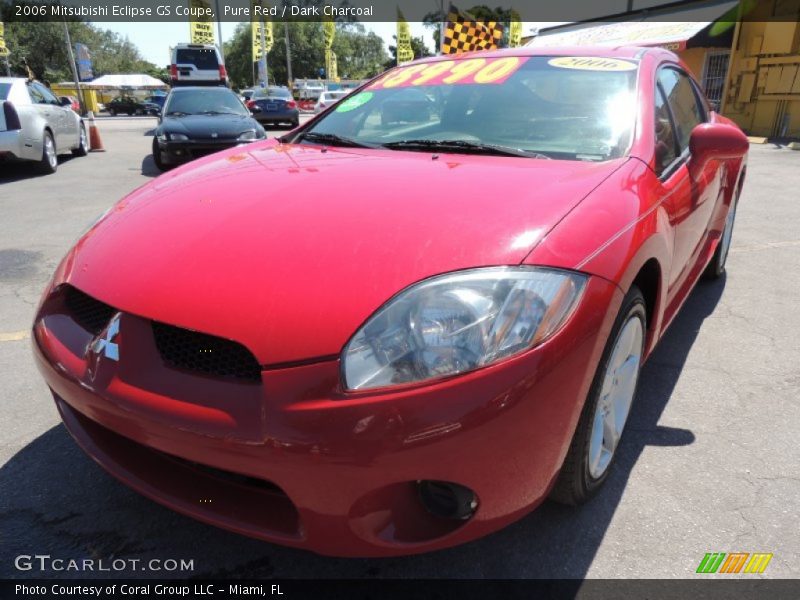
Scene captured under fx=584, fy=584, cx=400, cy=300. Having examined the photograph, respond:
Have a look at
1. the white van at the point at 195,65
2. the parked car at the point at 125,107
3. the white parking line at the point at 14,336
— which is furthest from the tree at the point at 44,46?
the white parking line at the point at 14,336

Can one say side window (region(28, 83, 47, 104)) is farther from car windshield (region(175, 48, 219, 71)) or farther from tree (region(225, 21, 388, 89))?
tree (region(225, 21, 388, 89))

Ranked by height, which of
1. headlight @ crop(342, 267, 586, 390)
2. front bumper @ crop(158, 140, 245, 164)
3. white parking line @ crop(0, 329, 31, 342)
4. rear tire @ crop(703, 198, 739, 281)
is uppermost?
headlight @ crop(342, 267, 586, 390)

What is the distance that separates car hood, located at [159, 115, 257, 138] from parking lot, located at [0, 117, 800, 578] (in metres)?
5.23

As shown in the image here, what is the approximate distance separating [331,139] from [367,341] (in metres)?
1.53

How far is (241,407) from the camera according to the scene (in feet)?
4.25

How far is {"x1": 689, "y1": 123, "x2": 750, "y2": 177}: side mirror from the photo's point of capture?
231cm

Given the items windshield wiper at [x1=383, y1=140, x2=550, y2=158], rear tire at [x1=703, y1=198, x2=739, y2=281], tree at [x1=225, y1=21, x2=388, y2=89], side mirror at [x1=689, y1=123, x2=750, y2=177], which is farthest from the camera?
tree at [x1=225, y1=21, x2=388, y2=89]

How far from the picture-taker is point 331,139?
2588 mm

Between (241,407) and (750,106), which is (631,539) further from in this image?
(750,106)

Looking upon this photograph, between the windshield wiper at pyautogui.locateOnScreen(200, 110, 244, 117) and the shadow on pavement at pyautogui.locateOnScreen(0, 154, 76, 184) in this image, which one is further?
the windshield wiper at pyautogui.locateOnScreen(200, 110, 244, 117)

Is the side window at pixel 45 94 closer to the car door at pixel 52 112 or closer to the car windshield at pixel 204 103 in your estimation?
the car door at pixel 52 112

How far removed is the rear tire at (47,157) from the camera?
8.45 meters

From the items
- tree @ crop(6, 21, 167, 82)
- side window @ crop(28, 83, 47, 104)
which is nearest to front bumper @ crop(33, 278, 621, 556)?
Answer: side window @ crop(28, 83, 47, 104)

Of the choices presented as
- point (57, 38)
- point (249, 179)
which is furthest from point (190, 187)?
point (57, 38)
